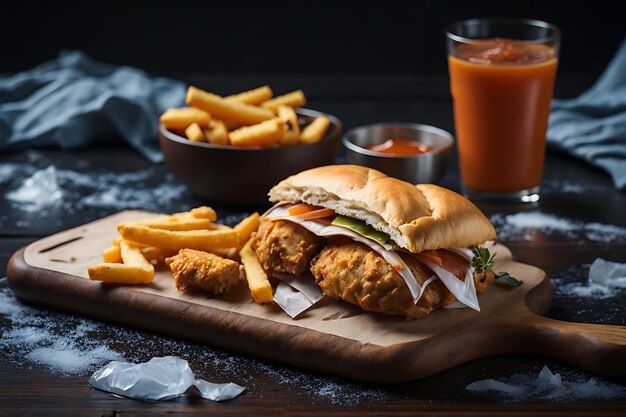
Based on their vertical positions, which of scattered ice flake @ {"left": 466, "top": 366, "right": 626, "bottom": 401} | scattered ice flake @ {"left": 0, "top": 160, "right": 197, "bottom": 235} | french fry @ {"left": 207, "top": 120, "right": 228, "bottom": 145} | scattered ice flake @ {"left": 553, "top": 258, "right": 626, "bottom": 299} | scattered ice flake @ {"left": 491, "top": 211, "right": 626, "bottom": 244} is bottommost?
scattered ice flake @ {"left": 491, "top": 211, "right": 626, "bottom": 244}

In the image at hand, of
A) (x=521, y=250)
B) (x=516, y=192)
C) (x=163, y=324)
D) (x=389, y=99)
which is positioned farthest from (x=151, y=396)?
(x=389, y=99)

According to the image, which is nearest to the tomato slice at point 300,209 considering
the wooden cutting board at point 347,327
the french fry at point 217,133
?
the wooden cutting board at point 347,327

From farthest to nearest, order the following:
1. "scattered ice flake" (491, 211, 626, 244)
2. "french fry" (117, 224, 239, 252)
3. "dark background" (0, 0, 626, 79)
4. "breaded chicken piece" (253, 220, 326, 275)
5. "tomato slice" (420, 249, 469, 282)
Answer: "dark background" (0, 0, 626, 79)
"scattered ice flake" (491, 211, 626, 244)
"french fry" (117, 224, 239, 252)
"breaded chicken piece" (253, 220, 326, 275)
"tomato slice" (420, 249, 469, 282)

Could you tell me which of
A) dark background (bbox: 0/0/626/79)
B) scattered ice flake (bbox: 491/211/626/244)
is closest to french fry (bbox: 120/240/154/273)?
scattered ice flake (bbox: 491/211/626/244)

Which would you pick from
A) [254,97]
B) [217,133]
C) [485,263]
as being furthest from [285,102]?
[485,263]

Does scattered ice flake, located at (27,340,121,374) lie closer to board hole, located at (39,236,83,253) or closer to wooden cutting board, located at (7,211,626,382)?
wooden cutting board, located at (7,211,626,382)

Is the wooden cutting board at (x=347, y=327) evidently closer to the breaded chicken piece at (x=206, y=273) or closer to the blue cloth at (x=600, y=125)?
the breaded chicken piece at (x=206, y=273)
